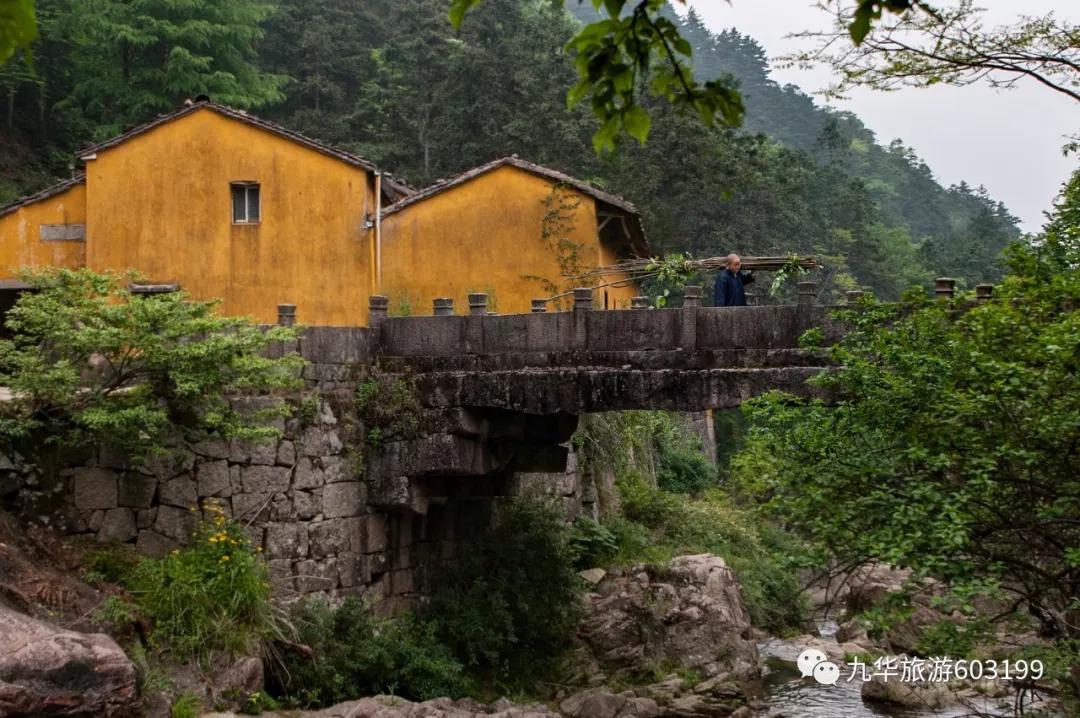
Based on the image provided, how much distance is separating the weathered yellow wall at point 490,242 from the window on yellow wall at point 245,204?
2565 millimetres

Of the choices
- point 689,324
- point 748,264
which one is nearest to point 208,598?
point 689,324

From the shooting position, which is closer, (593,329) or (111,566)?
(111,566)

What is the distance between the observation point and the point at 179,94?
31.7 m

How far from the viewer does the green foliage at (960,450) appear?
329 inches

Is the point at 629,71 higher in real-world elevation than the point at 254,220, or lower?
lower

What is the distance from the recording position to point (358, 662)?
13047mm

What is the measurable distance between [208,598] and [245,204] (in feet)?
30.5

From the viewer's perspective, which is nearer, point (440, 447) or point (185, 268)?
point (440, 447)

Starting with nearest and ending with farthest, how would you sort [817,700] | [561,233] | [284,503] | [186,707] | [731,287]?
[186,707]
[284,503]
[731,287]
[817,700]
[561,233]

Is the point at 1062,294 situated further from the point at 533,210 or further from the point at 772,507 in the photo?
the point at 533,210

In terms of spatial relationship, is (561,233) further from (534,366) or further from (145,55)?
(145,55)

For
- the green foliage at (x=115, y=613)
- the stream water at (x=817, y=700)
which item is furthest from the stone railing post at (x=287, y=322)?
the stream water at (x=817, y=700)

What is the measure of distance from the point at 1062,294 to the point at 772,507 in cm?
278

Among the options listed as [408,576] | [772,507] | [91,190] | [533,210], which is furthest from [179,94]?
[772,507]
